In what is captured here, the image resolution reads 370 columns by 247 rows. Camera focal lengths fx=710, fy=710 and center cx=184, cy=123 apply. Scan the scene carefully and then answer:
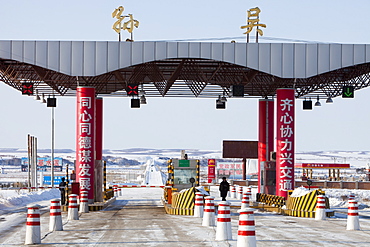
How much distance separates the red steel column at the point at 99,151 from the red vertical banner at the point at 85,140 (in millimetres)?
1620

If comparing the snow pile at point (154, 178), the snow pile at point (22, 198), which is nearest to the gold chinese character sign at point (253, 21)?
the snow pile at point (22, 198)

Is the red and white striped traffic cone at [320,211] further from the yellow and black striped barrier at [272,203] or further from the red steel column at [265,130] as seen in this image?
the red steel column at [265,130]

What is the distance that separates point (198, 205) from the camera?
25969 millimetres

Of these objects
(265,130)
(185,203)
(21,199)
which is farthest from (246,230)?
(21,199)

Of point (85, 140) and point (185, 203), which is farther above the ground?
point (85, 140)

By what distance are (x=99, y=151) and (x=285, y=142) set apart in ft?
38.4

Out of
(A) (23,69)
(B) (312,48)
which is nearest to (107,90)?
(A) (23,69)

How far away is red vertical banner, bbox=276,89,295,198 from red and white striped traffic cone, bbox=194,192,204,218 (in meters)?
9.95

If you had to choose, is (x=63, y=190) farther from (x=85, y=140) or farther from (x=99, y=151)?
(x=99, y=151)

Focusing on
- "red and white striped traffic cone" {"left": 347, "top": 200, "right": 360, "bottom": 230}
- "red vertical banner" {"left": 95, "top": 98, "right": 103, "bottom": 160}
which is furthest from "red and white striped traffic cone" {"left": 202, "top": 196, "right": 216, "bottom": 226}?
"red vertical banner" {"left": 95, "top": 98, "right": 103, "bottom": 160}

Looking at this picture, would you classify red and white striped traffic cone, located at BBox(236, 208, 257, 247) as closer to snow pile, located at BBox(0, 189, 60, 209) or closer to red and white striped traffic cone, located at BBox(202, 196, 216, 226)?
red and white striped traffic cone, located at BBox(202, 196, 216, 226)

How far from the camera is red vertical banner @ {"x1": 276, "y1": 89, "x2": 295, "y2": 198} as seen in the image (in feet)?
115

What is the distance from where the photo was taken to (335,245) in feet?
54.0

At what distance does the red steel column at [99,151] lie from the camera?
3719 centimetres
